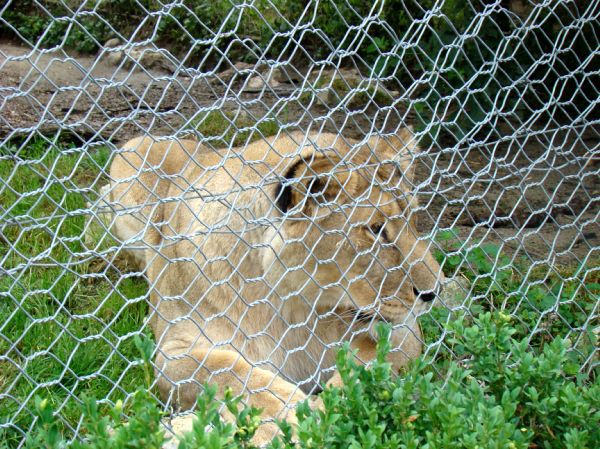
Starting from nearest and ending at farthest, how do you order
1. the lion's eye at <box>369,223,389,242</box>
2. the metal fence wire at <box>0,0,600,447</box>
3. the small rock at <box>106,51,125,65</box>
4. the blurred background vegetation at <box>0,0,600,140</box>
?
1. the metal fence wire at <box>0,0,600,447</box>
2. the lion's eye at <box>369,223,389,242</box>
3. the blurred background vegetation at <box>0,0,600,140</box>
4. the small rock at <box>106,51,125,65</box>

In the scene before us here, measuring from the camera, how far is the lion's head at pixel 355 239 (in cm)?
252

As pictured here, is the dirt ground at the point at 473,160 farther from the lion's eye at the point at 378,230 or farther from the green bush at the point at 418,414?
the green bush at the point at 418,414

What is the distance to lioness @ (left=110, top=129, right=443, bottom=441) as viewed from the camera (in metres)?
2.53

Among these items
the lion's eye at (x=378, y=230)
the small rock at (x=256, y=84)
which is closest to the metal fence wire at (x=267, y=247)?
the lion's eye at (x=378, y=230)

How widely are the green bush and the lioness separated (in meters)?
0.44

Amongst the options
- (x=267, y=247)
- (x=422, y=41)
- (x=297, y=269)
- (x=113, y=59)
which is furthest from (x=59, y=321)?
(x=113, y=59)

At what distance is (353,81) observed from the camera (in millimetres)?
5473

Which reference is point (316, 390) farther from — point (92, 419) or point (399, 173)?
point (92, 419)

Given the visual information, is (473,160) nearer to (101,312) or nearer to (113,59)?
(101,312)

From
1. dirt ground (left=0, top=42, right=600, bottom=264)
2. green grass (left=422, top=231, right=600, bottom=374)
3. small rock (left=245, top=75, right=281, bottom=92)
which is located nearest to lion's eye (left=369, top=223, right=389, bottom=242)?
green grass (left=422, top=231, right=600, bottom=374)

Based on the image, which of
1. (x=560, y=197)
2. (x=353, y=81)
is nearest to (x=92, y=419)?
(x=560, y=197)

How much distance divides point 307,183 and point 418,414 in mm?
792

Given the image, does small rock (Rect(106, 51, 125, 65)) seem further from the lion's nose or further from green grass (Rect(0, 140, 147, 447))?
the lion's nose

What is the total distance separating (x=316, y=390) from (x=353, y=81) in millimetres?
2904
